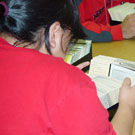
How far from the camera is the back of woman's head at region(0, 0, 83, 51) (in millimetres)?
480

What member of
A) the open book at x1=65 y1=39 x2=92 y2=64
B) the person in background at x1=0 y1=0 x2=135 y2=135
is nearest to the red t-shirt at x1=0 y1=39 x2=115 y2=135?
the person in background at x1=0 y1=0 x2=135 y2=135

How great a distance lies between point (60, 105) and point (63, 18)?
A: 22cm

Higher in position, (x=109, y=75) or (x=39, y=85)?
(x=39, y=85)

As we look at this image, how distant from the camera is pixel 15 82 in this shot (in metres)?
0.44

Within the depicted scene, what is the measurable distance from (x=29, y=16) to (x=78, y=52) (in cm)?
50

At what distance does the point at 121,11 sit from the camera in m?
1.27

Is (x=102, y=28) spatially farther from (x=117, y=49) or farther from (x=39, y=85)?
(x=39, y=85)

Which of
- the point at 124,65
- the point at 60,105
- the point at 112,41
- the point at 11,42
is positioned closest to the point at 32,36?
the point at 11,42

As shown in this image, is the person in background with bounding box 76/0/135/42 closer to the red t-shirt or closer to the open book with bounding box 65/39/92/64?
the open book with bounding box 65/39/92/64

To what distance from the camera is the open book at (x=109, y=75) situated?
2.41ft

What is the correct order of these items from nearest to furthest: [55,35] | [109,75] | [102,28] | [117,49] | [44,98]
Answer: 1. [44,98]
2. [55,35]
3. [109,75]
4. [117,49]
5. [102,28]

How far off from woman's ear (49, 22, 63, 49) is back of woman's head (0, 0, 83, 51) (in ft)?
0.04

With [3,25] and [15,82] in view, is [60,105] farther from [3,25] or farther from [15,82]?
[3,25]

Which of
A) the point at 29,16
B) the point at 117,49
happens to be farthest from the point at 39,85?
the point at 117,49
